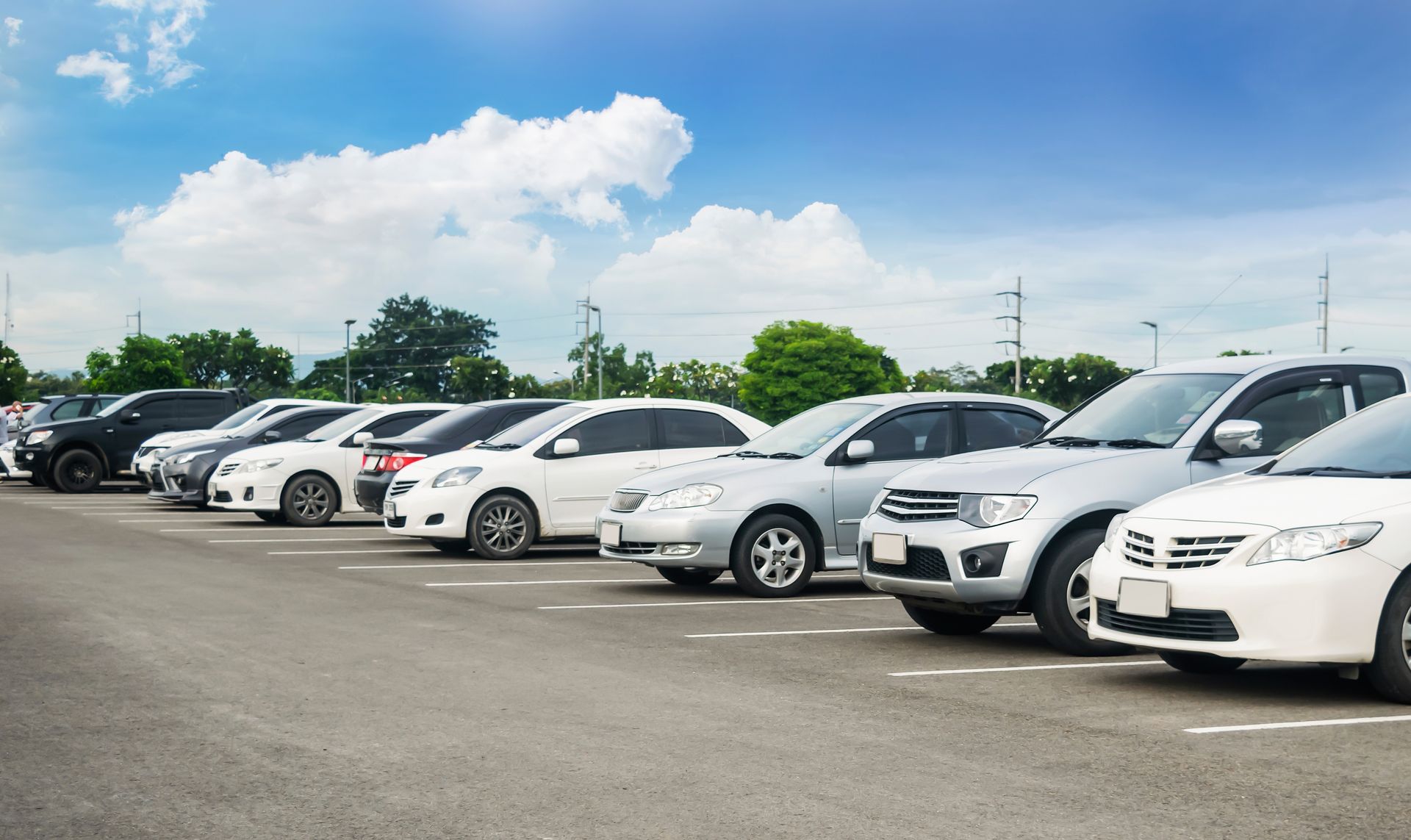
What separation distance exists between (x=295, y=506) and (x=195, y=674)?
1210 centimetres

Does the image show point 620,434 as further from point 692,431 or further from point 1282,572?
point 1282,572

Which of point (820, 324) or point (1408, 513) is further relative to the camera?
point (820, 324)

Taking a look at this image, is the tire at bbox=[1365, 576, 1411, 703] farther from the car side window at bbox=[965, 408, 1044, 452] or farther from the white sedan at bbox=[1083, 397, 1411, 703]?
the car side window at bbox=[965, 408, 1044, 452]

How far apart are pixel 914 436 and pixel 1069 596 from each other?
380 cm

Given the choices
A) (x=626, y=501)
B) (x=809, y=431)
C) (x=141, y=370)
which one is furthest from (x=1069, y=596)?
(x=141, y=370)

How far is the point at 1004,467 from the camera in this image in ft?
29.0

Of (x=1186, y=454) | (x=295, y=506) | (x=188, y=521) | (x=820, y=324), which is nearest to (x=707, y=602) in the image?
(x=1186, y=454)

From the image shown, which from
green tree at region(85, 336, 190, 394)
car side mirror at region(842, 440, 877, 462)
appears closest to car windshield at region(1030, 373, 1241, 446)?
car side mirror at region(842, 440, 877, 462)

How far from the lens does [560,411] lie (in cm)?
1605

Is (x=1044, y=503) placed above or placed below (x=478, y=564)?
above

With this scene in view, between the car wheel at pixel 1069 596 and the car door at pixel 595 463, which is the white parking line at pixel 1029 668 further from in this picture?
the car door at pixel 595 463

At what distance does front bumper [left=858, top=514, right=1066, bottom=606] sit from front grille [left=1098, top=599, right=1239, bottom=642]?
39.7 inches

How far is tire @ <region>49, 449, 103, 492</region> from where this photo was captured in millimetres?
27547

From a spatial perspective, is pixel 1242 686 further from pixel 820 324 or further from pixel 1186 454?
pixel 820 324
